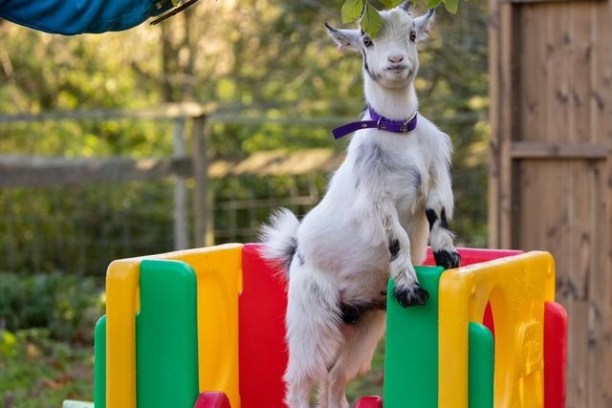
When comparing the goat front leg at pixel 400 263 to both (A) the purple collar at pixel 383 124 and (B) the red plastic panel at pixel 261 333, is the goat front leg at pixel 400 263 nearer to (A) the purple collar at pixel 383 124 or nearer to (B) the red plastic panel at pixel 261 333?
(A) the purple collar at pixel 383 124

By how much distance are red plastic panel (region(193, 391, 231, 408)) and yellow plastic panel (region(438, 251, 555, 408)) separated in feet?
1.99

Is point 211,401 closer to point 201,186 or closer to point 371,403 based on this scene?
point 371,403

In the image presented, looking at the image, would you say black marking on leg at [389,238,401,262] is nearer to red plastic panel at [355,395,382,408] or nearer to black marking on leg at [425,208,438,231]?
black marking on leg at [425,208,438,231]

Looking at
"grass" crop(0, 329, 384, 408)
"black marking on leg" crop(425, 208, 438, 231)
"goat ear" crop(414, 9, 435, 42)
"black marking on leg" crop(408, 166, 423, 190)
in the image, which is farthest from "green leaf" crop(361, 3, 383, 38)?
"grass" crop(0, 329, 384, 408)

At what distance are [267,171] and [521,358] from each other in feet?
15.8

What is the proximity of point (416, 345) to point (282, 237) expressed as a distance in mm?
677

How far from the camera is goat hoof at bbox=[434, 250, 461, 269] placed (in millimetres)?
2855

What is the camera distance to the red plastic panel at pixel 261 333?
361 centimetres

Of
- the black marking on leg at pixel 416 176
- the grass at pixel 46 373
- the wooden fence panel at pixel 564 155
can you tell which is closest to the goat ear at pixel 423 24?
the black marking on leg at pixel 416 176

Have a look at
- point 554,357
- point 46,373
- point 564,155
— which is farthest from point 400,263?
point 46,373

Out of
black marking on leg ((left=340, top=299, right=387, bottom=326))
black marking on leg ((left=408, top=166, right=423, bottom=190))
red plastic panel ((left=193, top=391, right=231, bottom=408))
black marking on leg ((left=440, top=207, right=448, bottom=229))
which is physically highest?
black marking on leg ((left=408, top=166, right=423, bottom=190))

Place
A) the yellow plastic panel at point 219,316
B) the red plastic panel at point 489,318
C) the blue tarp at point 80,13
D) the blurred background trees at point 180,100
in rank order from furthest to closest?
the blurred background trees at point 180,100, the yellow plastic panel at point 219,316, the red plastic panel at point 489,318, the blue tarp at point 80,13

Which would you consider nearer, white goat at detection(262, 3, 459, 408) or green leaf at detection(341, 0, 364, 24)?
green leaf at detection(341, 0, 364, 24)

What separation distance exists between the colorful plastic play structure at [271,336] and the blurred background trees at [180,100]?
324cm
